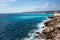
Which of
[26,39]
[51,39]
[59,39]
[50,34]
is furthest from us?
[26,39]

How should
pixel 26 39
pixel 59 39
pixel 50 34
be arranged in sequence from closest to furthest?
pixel 59 39 < pixel 50 34 < pixel 26 39

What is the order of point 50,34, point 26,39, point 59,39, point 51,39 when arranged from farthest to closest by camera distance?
point 26,39, point 50,34, point 51,39, point 59,39

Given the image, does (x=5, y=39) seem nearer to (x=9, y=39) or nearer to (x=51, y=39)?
(x=9, y=39)

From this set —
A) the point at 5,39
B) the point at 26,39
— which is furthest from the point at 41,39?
the point at 5,39

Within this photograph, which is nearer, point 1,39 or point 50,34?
point 50,34

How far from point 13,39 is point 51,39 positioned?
23.4 ft

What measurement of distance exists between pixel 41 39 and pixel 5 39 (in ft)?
23.1

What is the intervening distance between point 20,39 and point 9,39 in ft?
6.57

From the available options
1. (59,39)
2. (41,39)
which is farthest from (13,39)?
(59,39)

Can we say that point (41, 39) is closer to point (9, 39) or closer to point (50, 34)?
point (50, 34)

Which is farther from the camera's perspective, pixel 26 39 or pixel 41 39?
pixel 26 39

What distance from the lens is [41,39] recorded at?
674 inches

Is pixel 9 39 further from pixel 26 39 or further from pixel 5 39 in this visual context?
pixel 26 39

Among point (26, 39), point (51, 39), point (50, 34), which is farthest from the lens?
point (26, 39)
